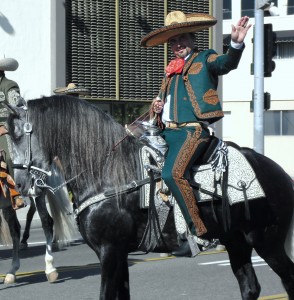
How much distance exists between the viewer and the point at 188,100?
6.83 metres

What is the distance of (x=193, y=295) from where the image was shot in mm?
9164

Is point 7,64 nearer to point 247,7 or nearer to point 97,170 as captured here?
Result: point 97,170

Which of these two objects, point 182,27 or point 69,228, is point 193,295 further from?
point 182,27

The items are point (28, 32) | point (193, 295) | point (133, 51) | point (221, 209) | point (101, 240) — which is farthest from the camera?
point (133, 51)

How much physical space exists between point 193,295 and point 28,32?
13.5 m

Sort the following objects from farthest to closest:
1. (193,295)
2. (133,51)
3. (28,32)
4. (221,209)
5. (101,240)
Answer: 1. (133,51)
2. (28,32)
3. (193,295)
4. (221,209)
5. (101,240)

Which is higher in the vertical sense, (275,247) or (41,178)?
(41,178)

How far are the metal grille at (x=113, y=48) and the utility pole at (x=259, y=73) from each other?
474cm

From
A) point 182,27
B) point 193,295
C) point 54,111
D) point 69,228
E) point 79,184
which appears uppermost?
point 182,27

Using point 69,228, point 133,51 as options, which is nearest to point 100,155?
point 69,228

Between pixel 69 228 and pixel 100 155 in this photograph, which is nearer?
pixel 100 155

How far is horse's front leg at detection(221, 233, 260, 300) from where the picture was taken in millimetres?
7391

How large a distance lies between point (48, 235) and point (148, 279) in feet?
4.21

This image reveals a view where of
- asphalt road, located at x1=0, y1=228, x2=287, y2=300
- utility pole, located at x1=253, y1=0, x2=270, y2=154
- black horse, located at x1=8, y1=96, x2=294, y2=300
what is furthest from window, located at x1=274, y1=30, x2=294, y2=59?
black horse, located at x1=8, y1=96, x2=294, y2=300
